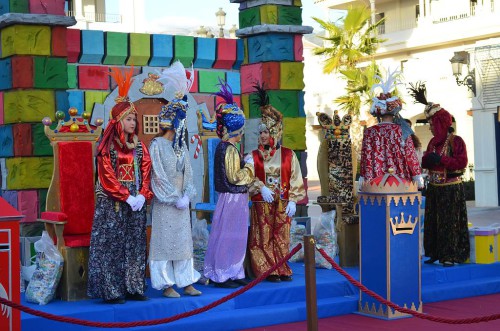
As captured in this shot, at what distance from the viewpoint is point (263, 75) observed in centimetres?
950

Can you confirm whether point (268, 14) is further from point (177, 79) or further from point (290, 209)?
point (290, 209)

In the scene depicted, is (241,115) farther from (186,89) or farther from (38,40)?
(38,40)

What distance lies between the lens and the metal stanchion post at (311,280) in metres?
5.56

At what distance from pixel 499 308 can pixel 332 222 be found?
194 cm

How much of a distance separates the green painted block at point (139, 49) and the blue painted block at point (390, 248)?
2733 millimetres

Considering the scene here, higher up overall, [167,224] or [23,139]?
[23,139]

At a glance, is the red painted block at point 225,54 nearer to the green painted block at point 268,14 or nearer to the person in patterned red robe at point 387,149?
the green painted block at point 268,14

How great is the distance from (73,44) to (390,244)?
3516mm

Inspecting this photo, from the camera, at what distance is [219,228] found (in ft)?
24.9

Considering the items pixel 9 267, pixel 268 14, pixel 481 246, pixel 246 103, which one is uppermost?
pixel 268 14

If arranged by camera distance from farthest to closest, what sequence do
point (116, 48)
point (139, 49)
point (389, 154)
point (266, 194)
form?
point (139, 49) → point (116, 48) → point (389, 154) → point (266, 194)

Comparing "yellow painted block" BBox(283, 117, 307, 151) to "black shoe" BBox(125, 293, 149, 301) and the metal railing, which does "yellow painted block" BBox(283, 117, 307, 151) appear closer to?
"black shoe" BBox(125, 293, 149, 301)

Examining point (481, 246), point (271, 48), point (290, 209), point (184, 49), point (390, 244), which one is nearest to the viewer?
point (390, 244)

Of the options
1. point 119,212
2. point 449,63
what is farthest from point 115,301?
point 449,63
